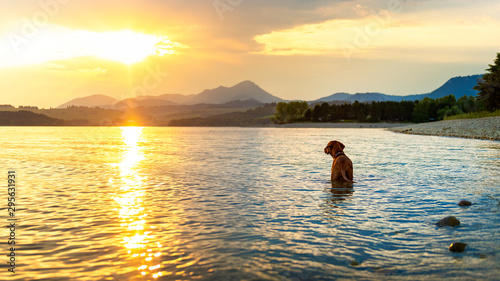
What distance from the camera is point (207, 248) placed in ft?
26.5

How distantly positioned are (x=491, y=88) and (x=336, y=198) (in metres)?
95.6

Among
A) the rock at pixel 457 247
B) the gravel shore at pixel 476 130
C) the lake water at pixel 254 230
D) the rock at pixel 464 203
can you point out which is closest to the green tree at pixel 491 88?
the gravel shore at pixel 476 130

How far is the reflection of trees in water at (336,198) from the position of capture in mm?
11500

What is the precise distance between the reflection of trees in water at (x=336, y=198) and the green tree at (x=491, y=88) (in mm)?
88693

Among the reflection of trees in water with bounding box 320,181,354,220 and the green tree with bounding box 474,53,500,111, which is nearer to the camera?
the reflection of trees in water with bounding box 320,181,354,220

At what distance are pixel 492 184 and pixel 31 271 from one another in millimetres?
17447

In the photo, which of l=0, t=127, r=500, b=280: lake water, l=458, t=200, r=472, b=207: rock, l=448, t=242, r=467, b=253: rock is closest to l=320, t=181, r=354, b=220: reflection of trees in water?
l=0, t=127, r=500, b=280: lake water

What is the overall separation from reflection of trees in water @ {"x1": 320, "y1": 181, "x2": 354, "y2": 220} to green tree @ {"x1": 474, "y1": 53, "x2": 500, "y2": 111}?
88.7 metres

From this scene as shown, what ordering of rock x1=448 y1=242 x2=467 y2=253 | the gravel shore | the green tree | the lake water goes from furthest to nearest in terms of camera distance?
the green tree
the gravel shore
rock x1=448 y1=242 x2=467 y2=253
the lake water

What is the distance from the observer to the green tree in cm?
8944

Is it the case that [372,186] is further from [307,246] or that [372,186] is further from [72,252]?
[72,252]

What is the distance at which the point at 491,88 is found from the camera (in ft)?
299

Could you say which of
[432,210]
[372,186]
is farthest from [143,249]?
[372,186]

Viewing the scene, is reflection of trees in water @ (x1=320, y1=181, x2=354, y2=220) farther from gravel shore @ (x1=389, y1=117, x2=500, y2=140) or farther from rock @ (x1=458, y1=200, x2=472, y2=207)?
gravel shore @ (x1=389, y1=117, x2=500, y2=140)
